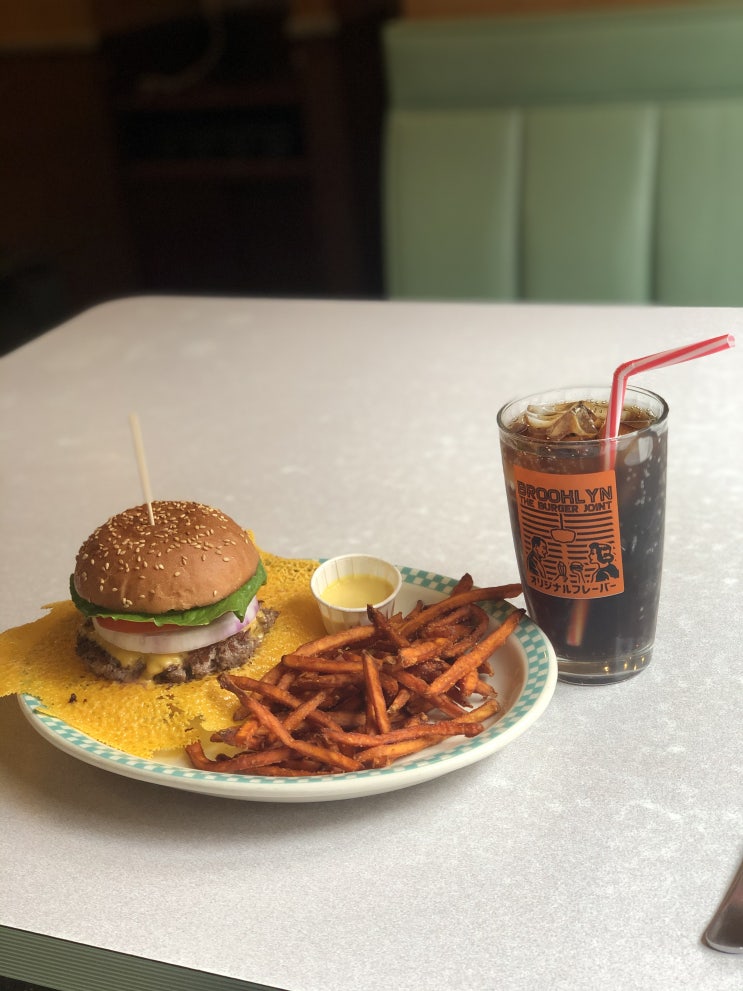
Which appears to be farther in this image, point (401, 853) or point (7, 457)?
point (7, 457)

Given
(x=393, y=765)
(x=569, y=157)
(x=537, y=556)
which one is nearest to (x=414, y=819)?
(x=393, y=765)

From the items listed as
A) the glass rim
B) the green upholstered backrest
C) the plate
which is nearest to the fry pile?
the plate

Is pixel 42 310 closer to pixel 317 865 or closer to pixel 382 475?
pixel 382 475

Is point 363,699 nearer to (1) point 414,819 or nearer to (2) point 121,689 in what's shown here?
(1) point 414,819

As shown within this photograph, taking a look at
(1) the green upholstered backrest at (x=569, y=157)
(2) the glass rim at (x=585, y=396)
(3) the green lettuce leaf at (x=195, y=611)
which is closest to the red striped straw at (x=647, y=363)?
(2) the glass rim at (x=585, y=396)

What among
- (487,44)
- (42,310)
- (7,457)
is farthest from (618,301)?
(42,310)

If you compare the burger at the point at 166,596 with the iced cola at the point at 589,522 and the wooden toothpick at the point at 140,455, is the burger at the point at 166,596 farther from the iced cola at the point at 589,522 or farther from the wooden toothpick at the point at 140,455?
the iced cola at the point at 589,522
